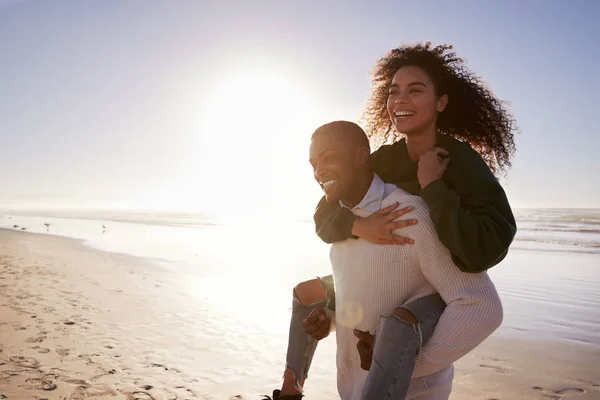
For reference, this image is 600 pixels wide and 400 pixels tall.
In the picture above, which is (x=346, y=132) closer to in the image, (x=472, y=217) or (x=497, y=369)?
(x=472, y=217)

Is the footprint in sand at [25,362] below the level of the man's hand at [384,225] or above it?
below

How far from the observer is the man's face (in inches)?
110

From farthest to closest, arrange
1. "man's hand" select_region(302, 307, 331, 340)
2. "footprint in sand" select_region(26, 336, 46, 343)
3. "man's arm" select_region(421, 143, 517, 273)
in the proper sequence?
1. "footprint in sand" select_region(26, 336, 46, 343)
2. "man's hand" select_region(302, 307, 331, 340)
3. "man's arm" select_region(421, 143, 517, 273)

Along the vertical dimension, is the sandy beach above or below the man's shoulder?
below

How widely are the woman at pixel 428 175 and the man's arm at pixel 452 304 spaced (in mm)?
63

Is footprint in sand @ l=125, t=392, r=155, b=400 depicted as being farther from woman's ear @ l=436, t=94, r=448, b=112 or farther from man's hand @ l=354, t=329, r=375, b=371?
woman's ear @ l=436, t=94, r=448, b=112

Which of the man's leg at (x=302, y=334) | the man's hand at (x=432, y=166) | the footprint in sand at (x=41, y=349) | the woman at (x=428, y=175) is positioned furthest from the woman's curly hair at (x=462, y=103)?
the footprint in sand at (x=41, y=349)

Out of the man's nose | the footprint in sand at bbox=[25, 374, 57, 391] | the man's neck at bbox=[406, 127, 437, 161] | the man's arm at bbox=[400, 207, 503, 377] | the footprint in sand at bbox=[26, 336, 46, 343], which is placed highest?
the man's neck at bbox=[406, 127, 437, 161]

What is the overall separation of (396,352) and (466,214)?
75cm

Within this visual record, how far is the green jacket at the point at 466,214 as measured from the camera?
2.14m

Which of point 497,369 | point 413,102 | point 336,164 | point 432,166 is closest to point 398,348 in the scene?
Answer: point 432,166

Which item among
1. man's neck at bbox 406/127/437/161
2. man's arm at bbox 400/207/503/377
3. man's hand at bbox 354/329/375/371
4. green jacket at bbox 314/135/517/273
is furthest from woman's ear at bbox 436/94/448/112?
man's hand at bbox 354/329/375/371

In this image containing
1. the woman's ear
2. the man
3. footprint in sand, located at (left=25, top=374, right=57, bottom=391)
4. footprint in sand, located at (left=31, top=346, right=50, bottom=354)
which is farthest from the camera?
footprint in sand, located at (left=31, top=346, right=50, bottom=354)

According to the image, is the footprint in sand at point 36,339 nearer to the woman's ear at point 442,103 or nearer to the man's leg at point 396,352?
the man's leg at point 396,352
